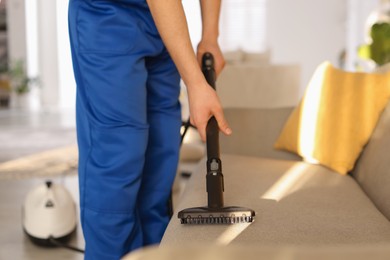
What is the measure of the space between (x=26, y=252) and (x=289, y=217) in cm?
135

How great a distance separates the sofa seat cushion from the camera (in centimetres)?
132

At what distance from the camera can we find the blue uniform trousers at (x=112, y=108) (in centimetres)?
161

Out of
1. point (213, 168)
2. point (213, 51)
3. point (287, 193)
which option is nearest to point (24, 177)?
point (213, 51)

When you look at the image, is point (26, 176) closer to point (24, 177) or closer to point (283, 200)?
point (24, 177)

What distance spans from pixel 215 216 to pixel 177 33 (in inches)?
15.6

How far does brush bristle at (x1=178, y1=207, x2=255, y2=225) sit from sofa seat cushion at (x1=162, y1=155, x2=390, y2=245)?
1cm

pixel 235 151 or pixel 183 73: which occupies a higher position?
pixel 183 73

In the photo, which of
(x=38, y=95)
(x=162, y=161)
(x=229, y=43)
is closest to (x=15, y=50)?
(x=38, y=95)

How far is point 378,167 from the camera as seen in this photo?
74.0 inches

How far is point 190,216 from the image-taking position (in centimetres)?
139

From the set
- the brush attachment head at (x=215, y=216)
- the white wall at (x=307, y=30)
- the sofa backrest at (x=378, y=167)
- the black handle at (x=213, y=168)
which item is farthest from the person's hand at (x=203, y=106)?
the white wall at (x=307, y=30)

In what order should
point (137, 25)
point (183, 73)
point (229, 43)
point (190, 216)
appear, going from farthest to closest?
1. point (229, 43)
2. point (137, 25)
3. point (183, 73)
4. point (190, 216)

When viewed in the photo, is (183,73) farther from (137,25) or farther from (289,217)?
(289,217)

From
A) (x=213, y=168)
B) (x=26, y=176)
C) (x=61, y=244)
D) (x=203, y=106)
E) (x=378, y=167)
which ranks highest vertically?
(x=203, y=106)
